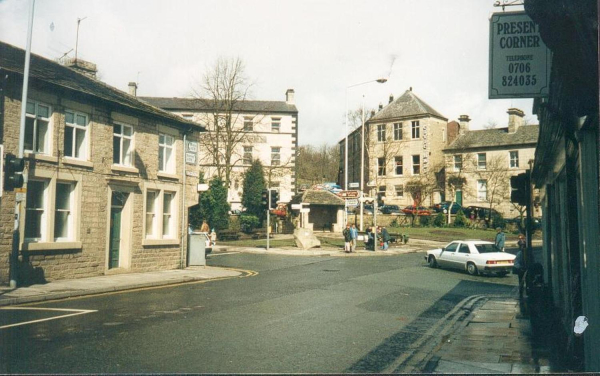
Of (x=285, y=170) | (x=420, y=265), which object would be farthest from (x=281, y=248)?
(x=285, y=170)

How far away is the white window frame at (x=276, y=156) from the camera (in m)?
53.4

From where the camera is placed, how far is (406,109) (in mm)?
59312

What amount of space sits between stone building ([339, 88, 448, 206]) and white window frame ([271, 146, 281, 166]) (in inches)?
396

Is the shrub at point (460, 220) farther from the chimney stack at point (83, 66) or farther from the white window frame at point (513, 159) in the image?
the chimney stack at point (83, 66)

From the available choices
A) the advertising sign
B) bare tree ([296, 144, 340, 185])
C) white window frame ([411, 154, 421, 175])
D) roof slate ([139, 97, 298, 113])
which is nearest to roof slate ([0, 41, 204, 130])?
the advertising sign

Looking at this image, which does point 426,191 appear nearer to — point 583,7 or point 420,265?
point 420,265

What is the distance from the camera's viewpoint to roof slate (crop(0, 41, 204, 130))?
16062 mm

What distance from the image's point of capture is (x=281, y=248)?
34.5 metres

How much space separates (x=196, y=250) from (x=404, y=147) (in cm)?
3871

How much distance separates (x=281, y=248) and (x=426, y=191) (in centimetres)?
2651

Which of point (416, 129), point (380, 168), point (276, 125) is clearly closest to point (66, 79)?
point (276, 125)

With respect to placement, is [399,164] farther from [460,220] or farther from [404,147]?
[460,220]

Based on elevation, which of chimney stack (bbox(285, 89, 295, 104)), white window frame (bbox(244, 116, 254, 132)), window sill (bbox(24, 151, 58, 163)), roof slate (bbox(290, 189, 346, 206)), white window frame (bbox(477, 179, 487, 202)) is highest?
chimney stack (bbox(285, 89, 295, 104))

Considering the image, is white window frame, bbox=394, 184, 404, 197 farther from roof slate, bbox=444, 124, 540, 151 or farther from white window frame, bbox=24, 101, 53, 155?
white window frame, bbox=24, 101, 53, 155
